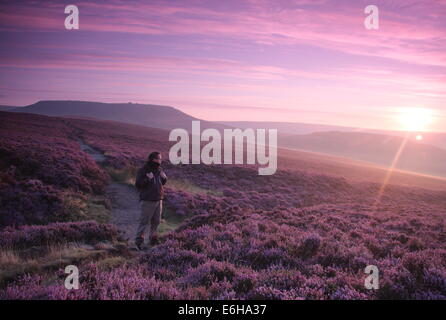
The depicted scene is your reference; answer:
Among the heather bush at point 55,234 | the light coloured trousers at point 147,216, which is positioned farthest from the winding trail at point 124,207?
the light coloured trousers at point 147,216

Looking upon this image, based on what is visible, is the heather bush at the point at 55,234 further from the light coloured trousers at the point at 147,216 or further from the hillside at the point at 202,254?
the light coloured trousers at the point at 147,216

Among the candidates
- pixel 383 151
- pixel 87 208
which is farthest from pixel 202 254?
pixel 383 151

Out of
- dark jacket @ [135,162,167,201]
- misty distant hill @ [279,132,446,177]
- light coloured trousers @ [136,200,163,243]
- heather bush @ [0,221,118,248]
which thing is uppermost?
dark jacket @ [135,162,167,201]

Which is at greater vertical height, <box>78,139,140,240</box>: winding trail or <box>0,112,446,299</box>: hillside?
<box>0,112,446,299</box>: hillside

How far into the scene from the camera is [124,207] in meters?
14.3

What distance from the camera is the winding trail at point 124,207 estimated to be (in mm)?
11327

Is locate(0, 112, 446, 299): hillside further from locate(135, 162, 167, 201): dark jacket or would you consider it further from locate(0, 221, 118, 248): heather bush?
locate(135, 162, 167, 201): dark jacket

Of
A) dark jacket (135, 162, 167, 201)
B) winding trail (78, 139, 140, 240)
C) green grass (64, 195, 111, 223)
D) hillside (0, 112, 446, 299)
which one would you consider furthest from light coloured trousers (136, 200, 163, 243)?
green grass (64, 195, 111, 223)

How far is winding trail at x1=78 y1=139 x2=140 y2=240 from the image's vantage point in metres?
11.3

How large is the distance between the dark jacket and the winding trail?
2.03 meters

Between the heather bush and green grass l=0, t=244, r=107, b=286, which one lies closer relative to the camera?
green grass l=0, t=244, r=107, b=286

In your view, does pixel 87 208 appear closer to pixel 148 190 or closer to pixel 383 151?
pixel 148 190
